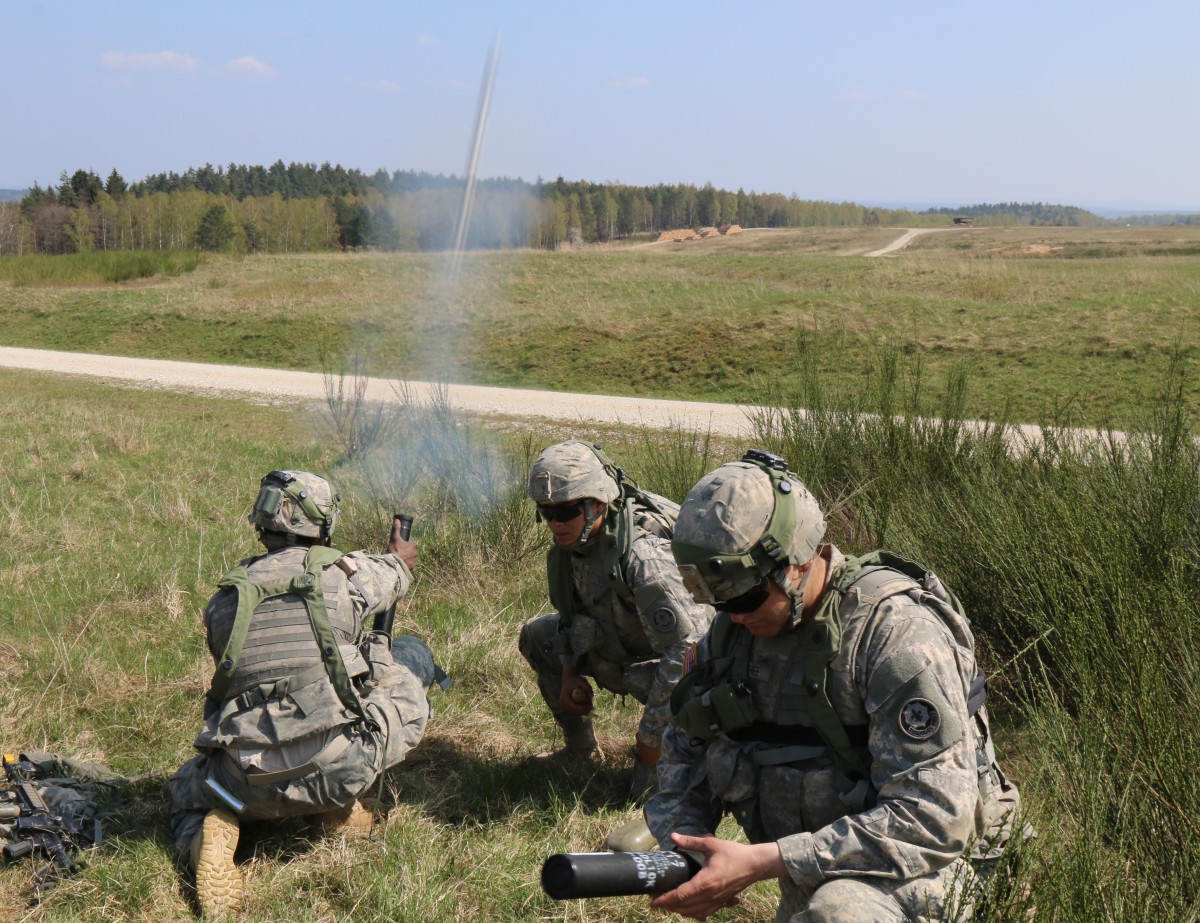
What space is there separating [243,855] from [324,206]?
6716 cm

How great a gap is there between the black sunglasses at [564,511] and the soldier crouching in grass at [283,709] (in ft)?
2.46

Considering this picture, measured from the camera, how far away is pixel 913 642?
2.55 meters

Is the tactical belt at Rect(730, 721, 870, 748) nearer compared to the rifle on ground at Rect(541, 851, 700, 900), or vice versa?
the rifle on ground at Rect(541, 851, 700, 900)

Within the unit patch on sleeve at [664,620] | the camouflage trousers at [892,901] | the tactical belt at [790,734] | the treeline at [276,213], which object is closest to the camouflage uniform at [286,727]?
the unit patch on sleeve at [664,620]

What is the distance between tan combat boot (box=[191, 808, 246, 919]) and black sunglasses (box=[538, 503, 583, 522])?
5.13ft

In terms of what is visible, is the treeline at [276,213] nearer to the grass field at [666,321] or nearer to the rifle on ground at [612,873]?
the grass field at [666,321]

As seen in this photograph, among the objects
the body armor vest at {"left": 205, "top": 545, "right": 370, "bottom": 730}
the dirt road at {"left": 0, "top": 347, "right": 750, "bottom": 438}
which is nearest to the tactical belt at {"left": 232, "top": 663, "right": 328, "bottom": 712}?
the body armor vest at {"left": 205, "top": 545, "right": 370, "bottom": 730}

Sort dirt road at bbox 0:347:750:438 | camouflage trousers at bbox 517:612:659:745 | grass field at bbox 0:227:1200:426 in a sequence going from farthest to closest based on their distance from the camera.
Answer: grass field at bbox 0:227:1200:426, dirt road at bbox 0:347:750:438, camouflage trousers at bbox 517:612:659:745

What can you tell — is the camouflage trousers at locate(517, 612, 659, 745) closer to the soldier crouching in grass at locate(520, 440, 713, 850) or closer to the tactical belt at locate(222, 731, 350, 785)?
the soldier crouching in grass at locate(520, 440, 713, 850)

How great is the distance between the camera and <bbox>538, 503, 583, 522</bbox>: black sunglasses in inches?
170

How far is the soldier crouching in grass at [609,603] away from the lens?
4.27 meters

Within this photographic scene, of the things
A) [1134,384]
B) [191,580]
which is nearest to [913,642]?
[191,580]

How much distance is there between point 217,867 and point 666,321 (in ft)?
63.8

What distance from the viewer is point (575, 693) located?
471cm
